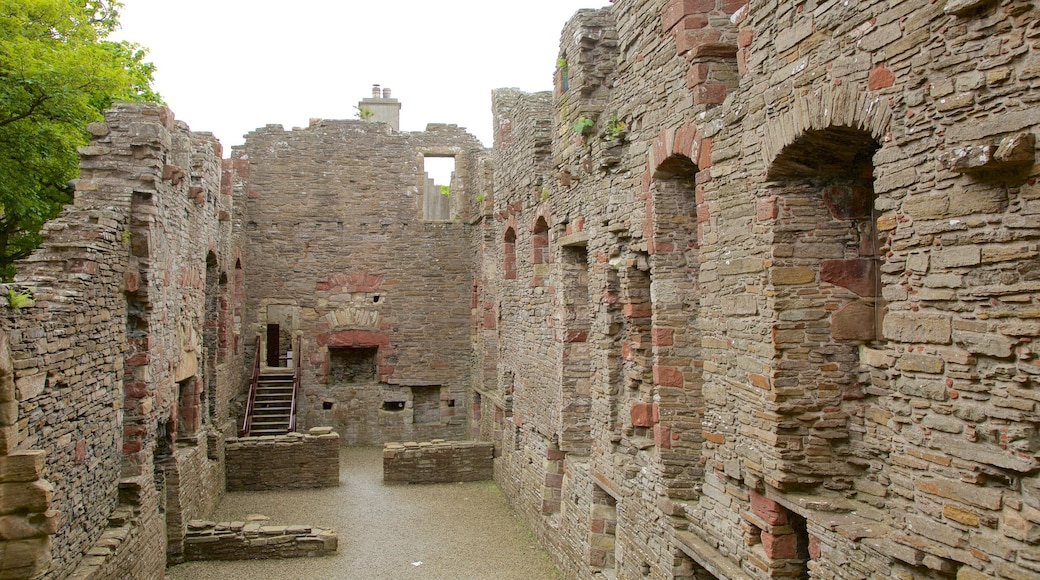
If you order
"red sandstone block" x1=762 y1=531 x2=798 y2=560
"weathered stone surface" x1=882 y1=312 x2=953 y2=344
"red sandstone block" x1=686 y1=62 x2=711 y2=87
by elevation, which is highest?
"red sandstone block" x1=686 y1=62 x2=711 y2=87

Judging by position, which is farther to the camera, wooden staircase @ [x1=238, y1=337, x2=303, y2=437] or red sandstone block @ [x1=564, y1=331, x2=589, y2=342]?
wooden staircase @ [x1=238, y1=337, x2=303, y2=437]

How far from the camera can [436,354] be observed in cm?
1805

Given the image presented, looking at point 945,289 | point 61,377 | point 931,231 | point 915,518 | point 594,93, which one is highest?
point 594,93

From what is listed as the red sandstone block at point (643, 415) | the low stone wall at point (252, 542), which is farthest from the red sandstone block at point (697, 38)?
the low stone wall at point (252, 542)

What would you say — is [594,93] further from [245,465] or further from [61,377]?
[245,465]

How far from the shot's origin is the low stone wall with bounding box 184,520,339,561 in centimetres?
1028

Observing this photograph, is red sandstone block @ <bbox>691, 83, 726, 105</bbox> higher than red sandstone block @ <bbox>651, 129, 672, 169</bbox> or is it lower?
higher

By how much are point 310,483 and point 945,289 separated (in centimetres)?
1240

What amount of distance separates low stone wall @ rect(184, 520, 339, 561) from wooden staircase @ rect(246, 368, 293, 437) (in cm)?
565

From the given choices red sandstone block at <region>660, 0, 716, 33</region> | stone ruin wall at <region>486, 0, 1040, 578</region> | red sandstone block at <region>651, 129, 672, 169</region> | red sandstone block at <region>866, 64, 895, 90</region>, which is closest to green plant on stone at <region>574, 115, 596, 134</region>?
stone ruin wall at <region>486, 0, 1040, 578</region>

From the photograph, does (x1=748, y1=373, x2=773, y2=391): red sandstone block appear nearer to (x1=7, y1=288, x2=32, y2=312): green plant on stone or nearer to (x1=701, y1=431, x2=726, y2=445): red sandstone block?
(x1=701, y1=431, x2=726, y2=445): red sandstone block

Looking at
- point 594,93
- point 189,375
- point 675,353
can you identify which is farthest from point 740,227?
point 189,375

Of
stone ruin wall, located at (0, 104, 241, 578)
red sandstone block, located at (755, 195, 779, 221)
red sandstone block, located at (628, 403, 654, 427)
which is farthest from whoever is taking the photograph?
red sandstone block, located at (628, 403, 654, 427)

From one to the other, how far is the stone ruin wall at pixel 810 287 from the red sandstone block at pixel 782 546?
1cm
